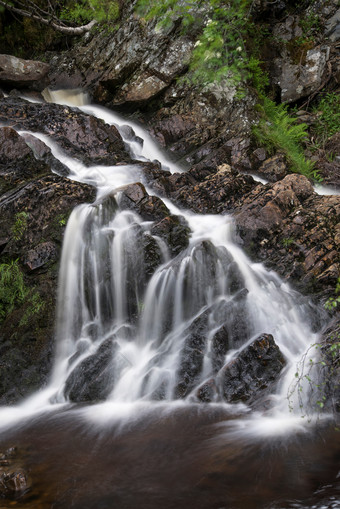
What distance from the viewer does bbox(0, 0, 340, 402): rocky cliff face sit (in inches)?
252

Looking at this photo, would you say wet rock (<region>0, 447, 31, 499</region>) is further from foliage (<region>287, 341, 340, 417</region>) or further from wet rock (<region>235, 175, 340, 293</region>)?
wet rock (<region>235, 175, 340, 293</region>)

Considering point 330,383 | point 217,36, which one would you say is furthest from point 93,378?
point 217,36

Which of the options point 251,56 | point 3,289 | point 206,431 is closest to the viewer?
point 206,431

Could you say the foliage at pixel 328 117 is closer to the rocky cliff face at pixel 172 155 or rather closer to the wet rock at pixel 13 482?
the rocky cliff face at pixel 172 155

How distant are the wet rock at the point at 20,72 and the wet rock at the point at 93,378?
939 cm

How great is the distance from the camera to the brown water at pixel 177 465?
277cm

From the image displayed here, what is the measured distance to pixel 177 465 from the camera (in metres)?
3.31

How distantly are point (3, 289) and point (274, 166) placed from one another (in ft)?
23.3

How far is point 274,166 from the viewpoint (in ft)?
32.4

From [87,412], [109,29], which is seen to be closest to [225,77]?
[109,29]

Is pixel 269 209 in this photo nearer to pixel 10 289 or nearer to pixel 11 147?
pixel 10 289

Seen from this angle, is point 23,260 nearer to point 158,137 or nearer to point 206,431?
point 206,431

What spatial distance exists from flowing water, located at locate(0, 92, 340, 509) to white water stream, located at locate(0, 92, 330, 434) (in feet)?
0.06

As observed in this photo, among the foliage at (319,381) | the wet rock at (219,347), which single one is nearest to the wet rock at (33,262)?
the wet rock at (219,347)
